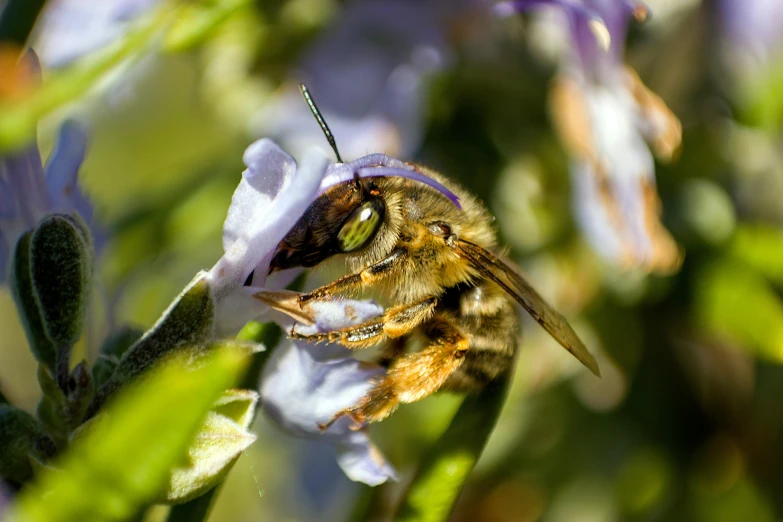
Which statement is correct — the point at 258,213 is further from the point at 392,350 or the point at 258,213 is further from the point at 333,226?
the point at 392,350

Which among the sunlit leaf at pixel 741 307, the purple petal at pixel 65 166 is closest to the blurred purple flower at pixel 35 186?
the purple petal at pixel 65 166

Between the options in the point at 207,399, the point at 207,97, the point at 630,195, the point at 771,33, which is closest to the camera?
the point at 207,399

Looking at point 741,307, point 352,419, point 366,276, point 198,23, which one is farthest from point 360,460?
point 741,307

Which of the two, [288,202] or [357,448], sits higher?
[288,202]

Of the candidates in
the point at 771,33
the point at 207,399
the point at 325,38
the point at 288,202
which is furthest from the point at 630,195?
the point at 207,399

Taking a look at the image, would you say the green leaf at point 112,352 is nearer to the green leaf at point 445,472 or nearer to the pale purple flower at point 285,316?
the pale purple flower at point 285,316

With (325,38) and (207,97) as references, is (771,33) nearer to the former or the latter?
(325,38)

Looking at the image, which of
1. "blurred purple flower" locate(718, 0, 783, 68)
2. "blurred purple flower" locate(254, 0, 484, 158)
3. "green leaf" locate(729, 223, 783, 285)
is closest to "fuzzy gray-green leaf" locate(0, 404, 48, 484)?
"blurred purple flower" locate(254, 0, 484, 158)

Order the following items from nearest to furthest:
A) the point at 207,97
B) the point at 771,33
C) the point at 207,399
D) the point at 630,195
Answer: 1. the point at 207,399
2. the point at 630,195
3. the point at 771,33
4. the point at 207,97
